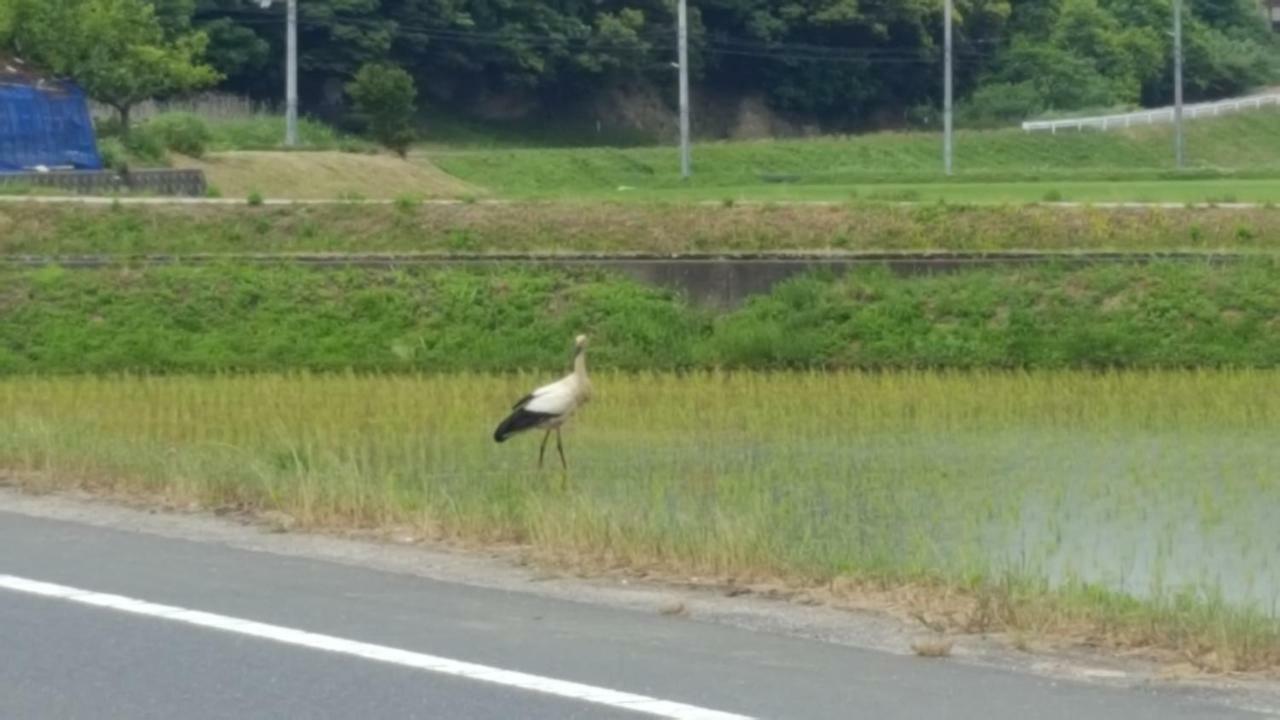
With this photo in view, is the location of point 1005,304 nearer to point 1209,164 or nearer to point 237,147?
point 237,147

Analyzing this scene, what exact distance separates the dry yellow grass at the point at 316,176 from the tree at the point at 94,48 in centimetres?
305

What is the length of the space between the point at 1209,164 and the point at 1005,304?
5276cm

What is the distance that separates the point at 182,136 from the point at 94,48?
3.19 m

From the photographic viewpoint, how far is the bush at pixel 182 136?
51.6m

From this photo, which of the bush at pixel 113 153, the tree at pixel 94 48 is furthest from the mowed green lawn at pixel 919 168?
the tree at pixel 94 48

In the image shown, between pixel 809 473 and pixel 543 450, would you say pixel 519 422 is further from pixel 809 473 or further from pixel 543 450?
pixel 809 473

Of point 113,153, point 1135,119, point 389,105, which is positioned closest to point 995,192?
point 113,153

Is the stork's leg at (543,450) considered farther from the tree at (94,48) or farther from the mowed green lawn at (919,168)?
the tree at (94,48)

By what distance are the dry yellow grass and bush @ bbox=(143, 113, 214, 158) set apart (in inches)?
15.0

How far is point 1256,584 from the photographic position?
39.7 ft

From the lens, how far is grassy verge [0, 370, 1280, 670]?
11164 mm

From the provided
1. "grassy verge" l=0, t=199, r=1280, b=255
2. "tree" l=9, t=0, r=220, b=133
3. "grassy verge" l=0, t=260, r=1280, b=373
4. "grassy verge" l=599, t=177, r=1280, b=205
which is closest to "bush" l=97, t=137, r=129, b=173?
"tree" l=9, t=0, r=220, b=133

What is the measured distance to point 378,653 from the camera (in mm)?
9352

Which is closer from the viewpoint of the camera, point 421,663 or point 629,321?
point 421,663
